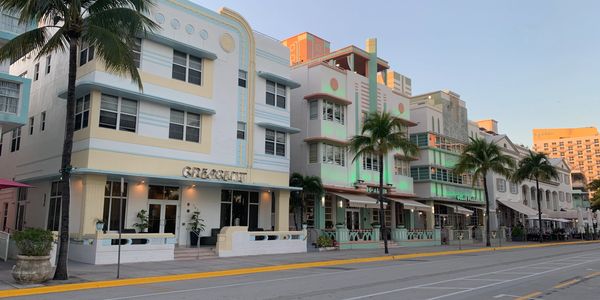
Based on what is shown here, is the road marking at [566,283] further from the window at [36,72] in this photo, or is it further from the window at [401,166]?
the window at [36,72]

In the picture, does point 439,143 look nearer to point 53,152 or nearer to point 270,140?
point 270,140

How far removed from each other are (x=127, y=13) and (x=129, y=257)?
10.1m

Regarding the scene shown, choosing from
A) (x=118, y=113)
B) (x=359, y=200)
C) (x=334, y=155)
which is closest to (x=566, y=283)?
(x=359, y=200)

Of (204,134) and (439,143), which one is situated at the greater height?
(439,143)

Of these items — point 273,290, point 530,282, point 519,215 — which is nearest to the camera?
point 273,290

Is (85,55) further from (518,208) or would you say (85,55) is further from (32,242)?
(518,208)

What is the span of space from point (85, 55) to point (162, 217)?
8.71m

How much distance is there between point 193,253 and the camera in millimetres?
23016

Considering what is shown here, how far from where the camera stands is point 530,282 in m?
14.6

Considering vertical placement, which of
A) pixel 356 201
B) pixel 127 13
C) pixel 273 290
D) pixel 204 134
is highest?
pixel 127 13

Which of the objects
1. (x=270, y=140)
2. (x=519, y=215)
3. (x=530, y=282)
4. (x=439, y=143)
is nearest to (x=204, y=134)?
(x=270, y=140)

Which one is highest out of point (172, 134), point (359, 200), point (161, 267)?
point (172, 134)

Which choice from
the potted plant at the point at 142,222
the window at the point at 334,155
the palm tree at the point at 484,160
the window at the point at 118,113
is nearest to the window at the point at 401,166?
the palm tree at the point at 484,160

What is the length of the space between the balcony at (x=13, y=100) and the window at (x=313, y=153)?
18.0m
